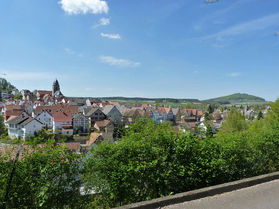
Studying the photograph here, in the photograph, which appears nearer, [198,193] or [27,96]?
[198,193]

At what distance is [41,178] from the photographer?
4.74 meters

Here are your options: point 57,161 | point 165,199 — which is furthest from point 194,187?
point 57,161

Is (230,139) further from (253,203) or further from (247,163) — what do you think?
(253,203)

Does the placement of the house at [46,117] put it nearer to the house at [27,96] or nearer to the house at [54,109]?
the house at [54,109]

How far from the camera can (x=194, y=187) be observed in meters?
6.11

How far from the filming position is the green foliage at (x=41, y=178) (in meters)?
4.49

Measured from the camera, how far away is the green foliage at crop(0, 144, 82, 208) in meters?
4.49

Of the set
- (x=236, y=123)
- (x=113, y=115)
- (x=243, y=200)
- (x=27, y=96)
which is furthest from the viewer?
(x=27, y=96)

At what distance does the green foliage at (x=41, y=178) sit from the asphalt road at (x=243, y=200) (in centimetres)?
272

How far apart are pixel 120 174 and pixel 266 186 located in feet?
15.6

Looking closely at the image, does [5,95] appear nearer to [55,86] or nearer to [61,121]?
[55,86]

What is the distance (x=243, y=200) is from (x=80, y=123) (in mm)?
52201

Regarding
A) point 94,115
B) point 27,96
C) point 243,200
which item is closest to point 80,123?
point 94,115

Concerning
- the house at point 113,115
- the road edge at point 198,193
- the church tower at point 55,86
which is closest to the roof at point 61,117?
the house at point 113,115
